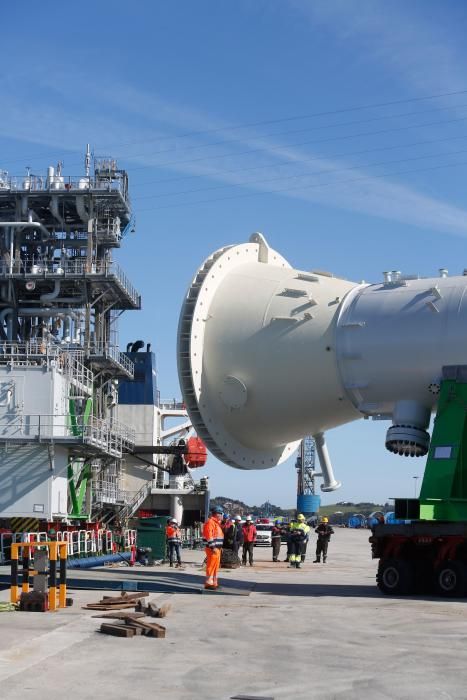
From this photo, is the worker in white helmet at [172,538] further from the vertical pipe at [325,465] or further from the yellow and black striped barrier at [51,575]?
the yellow and black striped barrier at [51,575]

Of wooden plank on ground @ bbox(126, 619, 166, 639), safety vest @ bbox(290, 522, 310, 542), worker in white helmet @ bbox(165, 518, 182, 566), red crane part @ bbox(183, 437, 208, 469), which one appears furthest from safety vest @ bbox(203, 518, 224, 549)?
red crane part @ bbox(183, 437, 208, 469)

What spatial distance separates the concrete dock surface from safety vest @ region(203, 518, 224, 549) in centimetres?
99

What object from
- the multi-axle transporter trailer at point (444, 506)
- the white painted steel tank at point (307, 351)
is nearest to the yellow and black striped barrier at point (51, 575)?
the white painted steel tank at point (307, 351)

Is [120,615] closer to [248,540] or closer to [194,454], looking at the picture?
[248,540]

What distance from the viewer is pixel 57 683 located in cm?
830

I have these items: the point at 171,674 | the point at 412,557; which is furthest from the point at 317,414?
the point at 171,674

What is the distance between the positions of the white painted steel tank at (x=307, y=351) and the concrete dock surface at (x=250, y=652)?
3.43 metres

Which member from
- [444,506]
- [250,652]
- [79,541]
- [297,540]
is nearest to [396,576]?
[444,506]

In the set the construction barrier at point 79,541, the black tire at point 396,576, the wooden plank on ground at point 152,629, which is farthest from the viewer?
the construction barrier at point 79,541

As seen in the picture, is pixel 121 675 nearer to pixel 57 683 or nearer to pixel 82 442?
pixel 57 683

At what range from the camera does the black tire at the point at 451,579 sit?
16344 mm

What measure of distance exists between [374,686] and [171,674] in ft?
5.86

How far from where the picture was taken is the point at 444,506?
1642 cm

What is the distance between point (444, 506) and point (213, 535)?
156 inches
